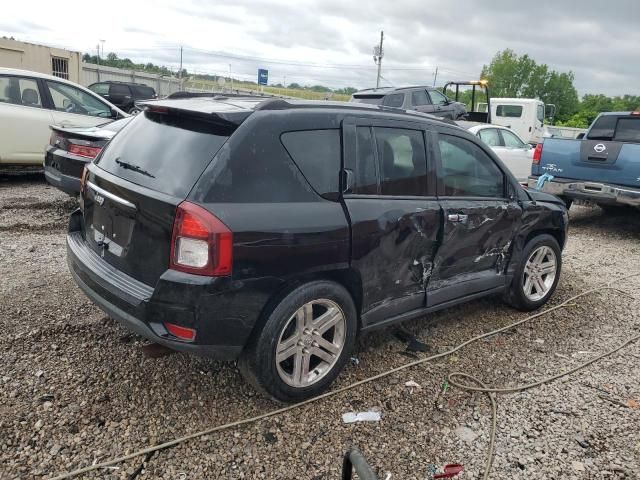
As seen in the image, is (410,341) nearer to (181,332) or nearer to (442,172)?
(442,172)

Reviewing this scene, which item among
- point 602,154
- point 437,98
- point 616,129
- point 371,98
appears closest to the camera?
point 602,154

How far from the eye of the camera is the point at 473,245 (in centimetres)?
403

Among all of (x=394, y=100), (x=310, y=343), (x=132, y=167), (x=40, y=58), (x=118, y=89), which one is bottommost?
(x=310, y=343)

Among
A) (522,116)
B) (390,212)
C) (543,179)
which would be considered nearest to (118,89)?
(522,116)

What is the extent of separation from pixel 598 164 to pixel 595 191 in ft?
1.39

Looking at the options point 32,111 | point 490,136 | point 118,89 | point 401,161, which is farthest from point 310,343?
point 118,89

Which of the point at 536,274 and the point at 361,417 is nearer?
the point at 361,417

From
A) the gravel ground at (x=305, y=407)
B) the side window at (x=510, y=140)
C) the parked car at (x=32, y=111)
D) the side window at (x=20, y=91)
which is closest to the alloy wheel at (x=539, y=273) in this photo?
the gravel ground at (x=305, y=407)

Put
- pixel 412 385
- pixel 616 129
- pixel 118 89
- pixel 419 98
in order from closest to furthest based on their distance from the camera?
1. pixel 412 385
2. pixel 616 129
3. pixel 419 98
4. pixel 118 89

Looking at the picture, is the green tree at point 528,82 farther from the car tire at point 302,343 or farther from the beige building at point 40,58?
the car tire at point 302,343

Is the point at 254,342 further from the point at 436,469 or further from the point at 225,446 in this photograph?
the point at 436,469

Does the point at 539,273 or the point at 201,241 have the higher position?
the point at 201,241

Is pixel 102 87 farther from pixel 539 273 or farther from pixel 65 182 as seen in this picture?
pixel 539 273

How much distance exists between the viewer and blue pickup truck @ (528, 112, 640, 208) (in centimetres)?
760
